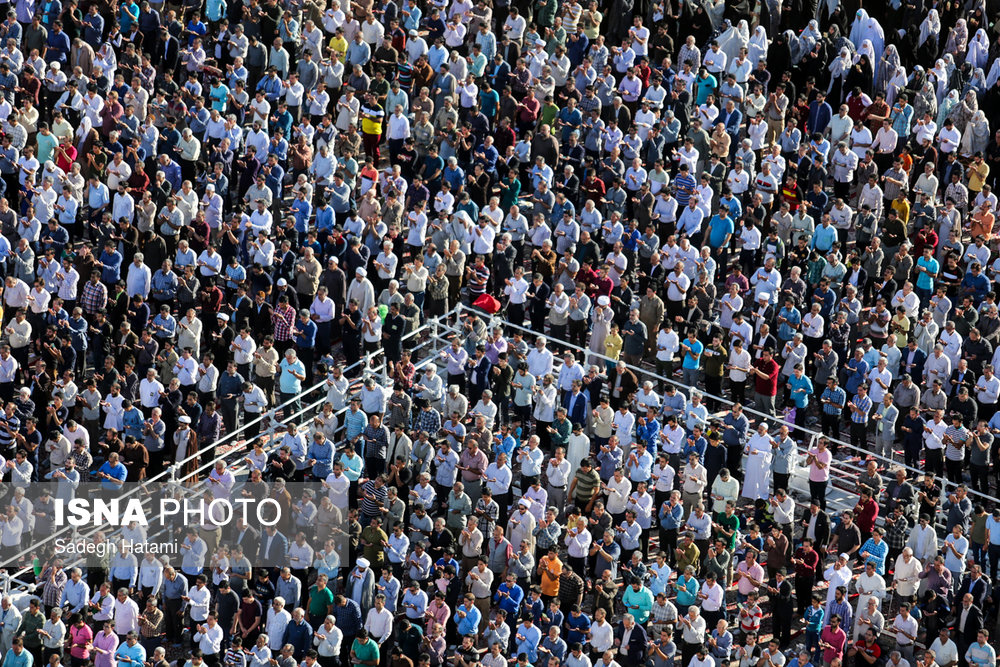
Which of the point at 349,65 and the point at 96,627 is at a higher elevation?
the point at 349,65

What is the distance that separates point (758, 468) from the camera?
3142 centimetres

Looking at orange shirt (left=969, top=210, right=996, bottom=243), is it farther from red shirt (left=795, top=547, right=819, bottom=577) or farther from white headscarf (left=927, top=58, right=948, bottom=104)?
red shirt (left=795, top=547, right=819, bottom=577)

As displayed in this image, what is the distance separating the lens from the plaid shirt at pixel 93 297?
110 feet

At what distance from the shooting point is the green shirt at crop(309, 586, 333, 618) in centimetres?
2920

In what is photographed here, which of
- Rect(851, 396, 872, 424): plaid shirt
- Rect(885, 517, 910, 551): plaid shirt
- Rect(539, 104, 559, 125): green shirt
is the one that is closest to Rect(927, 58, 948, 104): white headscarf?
Rect(539, 104, 559, 125): green shirt

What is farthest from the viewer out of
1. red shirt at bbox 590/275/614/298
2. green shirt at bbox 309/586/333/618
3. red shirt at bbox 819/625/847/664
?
red shirt at bbox 590/275/614/298

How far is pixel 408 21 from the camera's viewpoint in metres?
40.6

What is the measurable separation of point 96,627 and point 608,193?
1214 centimetres

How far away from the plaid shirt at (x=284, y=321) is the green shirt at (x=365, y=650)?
6.23 meters

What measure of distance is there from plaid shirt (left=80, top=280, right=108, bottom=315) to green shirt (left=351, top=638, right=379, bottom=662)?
7863 mm

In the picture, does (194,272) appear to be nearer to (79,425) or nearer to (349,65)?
(79,425)

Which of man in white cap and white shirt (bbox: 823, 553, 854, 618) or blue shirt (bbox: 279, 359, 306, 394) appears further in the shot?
blue shirt (bbox: 279, 359, 306, 394)

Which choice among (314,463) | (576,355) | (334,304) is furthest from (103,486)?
(576,355)

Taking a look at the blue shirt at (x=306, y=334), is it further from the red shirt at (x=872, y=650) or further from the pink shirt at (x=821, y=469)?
the red shirt at (x=872, y=650)
